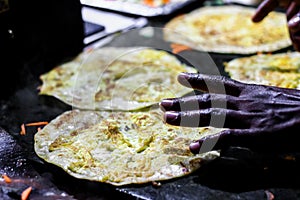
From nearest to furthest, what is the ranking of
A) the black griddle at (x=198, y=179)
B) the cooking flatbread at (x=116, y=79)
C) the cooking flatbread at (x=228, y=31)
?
1. the black griddle at (x=198, y=179)
2. the cooking flatbread at (x=116, y=79)
3. the cooking flatbread at (x=228, y=31)

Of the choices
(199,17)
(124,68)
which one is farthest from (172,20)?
(124,68)

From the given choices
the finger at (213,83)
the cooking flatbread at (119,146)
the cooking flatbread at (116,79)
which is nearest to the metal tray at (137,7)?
the cooking flatbread at (116,79)

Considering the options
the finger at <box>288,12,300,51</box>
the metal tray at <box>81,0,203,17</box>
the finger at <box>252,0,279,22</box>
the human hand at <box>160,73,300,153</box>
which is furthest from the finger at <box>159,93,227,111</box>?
the metal tray at <box>81,0,203,17</box>

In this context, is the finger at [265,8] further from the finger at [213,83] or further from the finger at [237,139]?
the finger at [237,139]

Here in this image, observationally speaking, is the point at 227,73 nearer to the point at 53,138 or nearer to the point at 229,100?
the point at 229,100

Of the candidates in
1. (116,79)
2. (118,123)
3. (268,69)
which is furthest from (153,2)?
(118,123)

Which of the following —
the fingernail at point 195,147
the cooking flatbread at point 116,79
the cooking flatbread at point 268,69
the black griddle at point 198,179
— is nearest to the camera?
the black griddle at point 198,179
